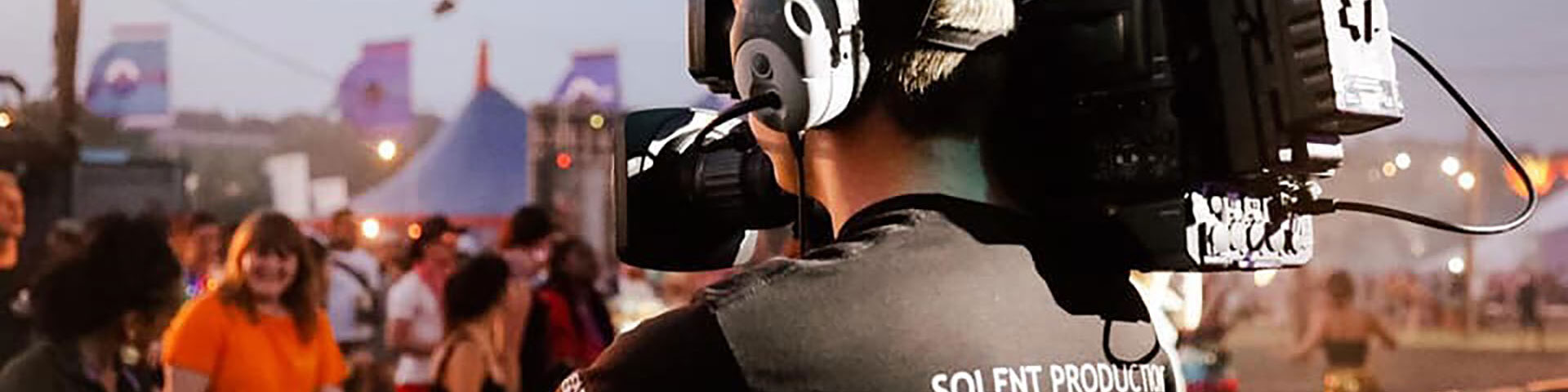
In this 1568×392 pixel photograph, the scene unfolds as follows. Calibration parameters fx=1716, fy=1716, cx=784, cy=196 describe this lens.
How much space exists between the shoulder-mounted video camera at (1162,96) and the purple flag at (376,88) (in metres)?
3.28

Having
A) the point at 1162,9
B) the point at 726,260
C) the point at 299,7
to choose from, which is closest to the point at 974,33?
the point at 1162,9

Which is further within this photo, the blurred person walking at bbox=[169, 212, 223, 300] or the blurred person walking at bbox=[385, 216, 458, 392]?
the blurred person walking at bbox=[385, 216, 458, 392]

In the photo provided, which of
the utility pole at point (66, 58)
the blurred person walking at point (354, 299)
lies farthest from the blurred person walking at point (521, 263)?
the utility pole at point (66, 58)

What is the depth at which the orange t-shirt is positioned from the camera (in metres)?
3.01

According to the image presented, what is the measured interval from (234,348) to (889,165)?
2.34 metres

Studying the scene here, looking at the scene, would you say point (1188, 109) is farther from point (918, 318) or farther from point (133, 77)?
point (133, 77)

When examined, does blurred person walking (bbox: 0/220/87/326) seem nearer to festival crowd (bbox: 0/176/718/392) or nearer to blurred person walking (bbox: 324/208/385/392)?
festival crowd (bbox: 0/176/718/392)

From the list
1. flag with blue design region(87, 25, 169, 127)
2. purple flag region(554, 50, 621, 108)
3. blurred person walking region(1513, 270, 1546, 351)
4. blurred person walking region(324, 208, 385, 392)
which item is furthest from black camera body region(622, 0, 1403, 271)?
blurred person walking region(1513, 270, 1546, 351)

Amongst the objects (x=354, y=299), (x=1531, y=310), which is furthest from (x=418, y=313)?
(x=1531, y=310)

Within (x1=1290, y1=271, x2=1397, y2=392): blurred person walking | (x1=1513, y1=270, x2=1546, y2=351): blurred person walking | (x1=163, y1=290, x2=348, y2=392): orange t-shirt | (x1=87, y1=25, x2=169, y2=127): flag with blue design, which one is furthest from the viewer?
(x1=1513, y1=270, x2=1546, y2=351): blurred person walking

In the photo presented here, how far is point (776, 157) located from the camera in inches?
41.2

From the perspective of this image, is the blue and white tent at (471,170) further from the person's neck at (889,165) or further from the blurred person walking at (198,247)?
the person's neck at (889,165)

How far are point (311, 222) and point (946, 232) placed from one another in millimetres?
3221

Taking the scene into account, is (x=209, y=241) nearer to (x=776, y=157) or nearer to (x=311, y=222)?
(x=311, y=222)
